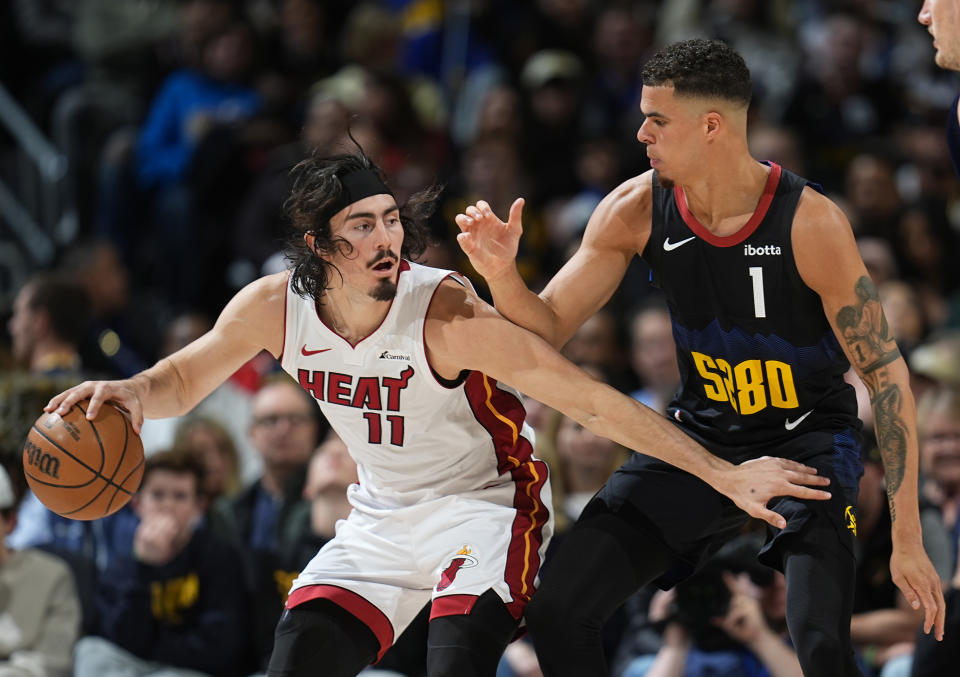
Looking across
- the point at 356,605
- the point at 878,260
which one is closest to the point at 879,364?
the point at 356,605

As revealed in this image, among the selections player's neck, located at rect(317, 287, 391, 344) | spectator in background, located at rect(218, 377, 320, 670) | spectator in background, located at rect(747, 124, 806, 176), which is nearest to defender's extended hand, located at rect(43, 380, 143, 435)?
player's neck, located at rect(317, 287, 391, 344)

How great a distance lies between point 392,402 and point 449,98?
6857mm

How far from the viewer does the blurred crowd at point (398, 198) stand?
6473 mm

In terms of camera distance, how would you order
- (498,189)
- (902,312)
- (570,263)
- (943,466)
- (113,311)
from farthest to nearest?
(113,311), (498,189), (902,312), (943,466), (570,263)

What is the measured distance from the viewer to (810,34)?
10.6m

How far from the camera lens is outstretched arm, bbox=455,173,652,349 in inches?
189

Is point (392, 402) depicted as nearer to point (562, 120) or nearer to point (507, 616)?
point (507, 616)

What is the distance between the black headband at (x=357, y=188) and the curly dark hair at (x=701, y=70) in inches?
41.3

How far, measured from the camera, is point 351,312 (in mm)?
4836

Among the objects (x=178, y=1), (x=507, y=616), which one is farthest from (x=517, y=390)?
(x=178, y=1)

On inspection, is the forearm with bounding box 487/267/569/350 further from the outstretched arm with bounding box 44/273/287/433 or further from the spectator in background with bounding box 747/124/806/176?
the spectator in background with bounding box 747/124/806/176

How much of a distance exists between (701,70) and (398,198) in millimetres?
1560

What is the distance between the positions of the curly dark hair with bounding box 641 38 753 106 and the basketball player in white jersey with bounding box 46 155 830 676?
1.03 meters

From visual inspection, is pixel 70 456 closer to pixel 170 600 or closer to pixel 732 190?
pixel 170 600
